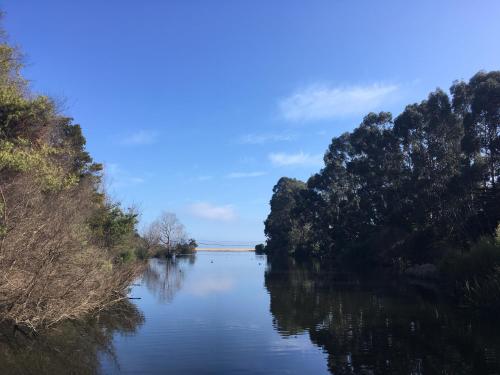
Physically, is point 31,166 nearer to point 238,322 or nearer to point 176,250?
point 238,322

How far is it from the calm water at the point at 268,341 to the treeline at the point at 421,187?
5.67 m

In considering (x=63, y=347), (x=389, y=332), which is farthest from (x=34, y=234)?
(x=389, y=332)

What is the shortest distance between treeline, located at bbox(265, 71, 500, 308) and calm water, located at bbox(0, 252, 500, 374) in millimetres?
5673

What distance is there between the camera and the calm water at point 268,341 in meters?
11.7

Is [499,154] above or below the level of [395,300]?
above

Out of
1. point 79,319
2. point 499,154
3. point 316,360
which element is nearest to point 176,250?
point 499,154

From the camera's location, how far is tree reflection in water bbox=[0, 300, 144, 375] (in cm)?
1129

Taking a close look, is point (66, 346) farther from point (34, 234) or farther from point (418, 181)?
point (418, 181)

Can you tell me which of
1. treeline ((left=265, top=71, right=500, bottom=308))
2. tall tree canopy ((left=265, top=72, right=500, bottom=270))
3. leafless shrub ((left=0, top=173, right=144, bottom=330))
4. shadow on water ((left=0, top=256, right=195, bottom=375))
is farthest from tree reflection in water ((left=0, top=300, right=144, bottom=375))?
tall tree canopy ((left=265, top=72, right=500, bottom=270))

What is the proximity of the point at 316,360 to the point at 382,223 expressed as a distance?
42.1 meters

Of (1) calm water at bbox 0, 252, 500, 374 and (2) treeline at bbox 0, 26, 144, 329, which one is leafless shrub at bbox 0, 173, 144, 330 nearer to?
(2) treeline at bbox 0, 26, 144, 329

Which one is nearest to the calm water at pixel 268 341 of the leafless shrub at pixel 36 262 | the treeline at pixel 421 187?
the leafless shrub at pixel 36 262

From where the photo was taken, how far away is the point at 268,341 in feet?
49.0

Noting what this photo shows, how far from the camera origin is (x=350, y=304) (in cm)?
2244
